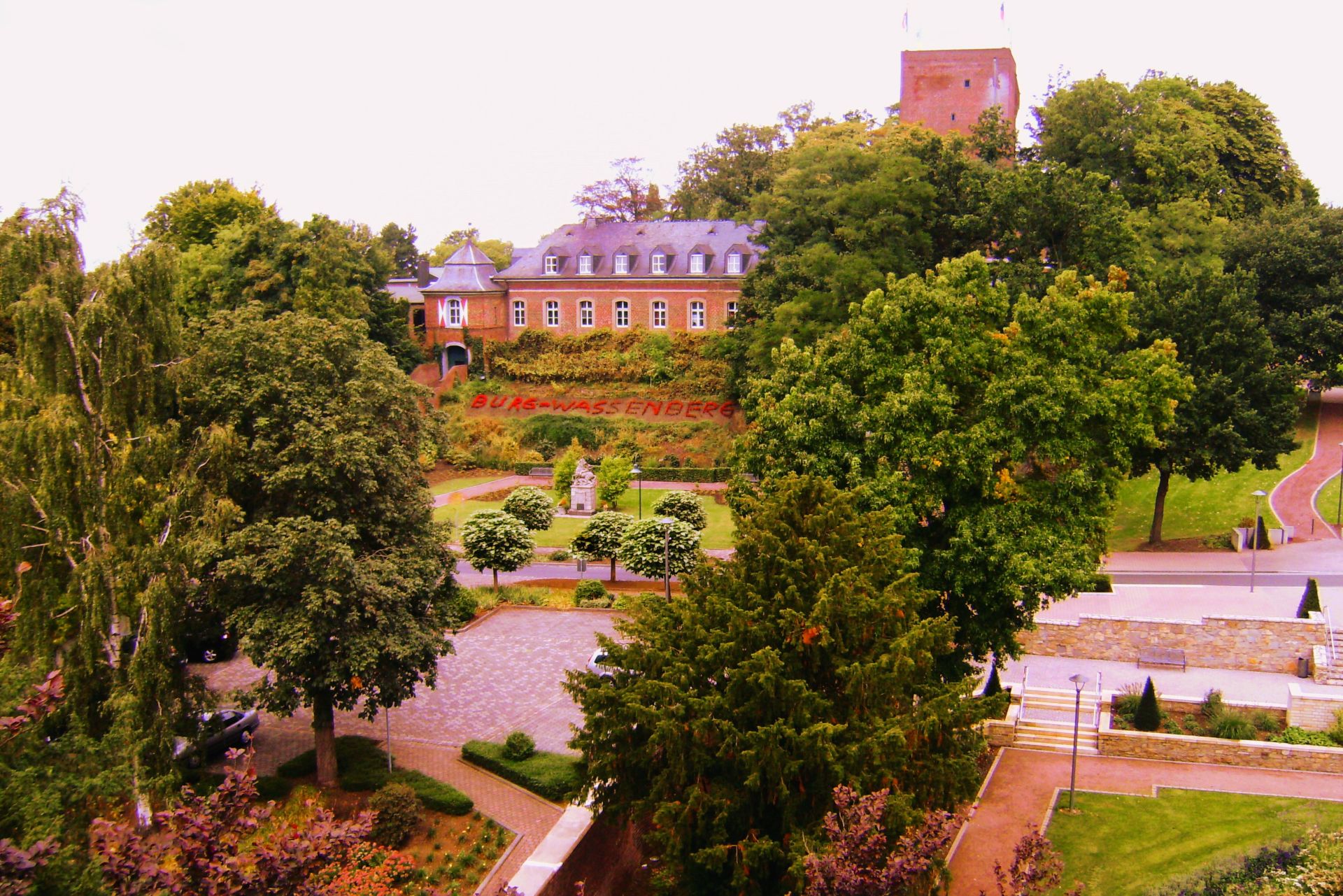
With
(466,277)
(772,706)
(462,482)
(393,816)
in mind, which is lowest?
(393,816)

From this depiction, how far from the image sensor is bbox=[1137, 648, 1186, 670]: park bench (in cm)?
2767

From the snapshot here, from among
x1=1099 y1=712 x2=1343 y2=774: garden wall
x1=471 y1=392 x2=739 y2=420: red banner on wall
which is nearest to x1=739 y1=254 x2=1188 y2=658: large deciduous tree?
x1=1099 y1=712 x2=1343 y2=774: garden wall

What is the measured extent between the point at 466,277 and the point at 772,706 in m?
55.7

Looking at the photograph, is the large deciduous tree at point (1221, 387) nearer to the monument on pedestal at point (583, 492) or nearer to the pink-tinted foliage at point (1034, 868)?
the monument on pedestal at point (583, 492)

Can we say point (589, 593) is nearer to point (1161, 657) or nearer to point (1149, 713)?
point (1161, 657)

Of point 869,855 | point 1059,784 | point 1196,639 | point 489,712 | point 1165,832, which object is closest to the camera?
point 869,855

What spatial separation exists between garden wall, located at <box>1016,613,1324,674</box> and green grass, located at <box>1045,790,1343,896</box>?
250 inches

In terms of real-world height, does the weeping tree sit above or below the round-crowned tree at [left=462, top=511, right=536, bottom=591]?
above

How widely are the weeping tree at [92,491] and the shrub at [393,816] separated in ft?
12.4

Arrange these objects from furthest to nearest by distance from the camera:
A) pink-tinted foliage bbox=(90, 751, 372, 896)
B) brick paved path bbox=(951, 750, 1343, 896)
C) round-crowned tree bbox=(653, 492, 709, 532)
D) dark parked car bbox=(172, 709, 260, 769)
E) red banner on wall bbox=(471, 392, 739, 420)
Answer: red banner on wall bbox=(471, 392, 739, 420) → round-crowned tree bbox=(653, 492, 709, 532) → dark parked car bbox=(172, 709, 260, 769) → brick paved path bbox=(951, 750, 1343, 896) → pink-tinted foliage bbox=(90, 751, 372, 896)

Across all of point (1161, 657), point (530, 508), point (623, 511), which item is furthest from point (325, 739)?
point (623, 511)

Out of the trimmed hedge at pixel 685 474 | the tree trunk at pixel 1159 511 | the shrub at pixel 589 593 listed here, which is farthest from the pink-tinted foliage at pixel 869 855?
the trimmed hedge at pixel 685 474

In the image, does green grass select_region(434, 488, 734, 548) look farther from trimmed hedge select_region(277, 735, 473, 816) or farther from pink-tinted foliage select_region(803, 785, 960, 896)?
pink-tinted foliage select_region(803, 785, 960, 896)

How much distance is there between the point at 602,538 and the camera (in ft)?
125
